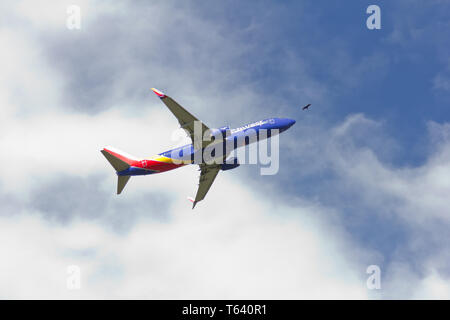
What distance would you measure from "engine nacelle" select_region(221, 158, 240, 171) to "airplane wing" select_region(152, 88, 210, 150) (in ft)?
33.5

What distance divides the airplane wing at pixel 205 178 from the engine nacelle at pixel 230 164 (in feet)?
4.49

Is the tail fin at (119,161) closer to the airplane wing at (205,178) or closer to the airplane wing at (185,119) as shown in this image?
the airplane wing at (185,119)

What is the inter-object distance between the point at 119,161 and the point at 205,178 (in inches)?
747

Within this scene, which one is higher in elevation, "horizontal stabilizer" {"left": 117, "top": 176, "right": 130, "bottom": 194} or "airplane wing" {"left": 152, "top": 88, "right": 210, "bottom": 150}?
"airplane wing" {"left": 152, "top": 88, "right": 210, "bottom": 150}

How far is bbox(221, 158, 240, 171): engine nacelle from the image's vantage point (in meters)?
114

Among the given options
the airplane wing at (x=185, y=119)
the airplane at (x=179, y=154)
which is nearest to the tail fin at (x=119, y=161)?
the airplane at (x=179, y=154)

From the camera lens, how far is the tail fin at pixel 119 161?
349ft

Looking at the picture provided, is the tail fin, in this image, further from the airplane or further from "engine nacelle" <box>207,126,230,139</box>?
"engine nacelle" <box>207,126,230,139</box>

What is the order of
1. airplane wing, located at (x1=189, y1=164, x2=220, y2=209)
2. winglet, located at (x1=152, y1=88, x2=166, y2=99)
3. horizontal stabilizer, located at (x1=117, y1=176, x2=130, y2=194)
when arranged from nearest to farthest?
winglet, located at (x1=152, y1=88, x2=166, y2=99) → horizontal stabilizer, located at (x1=117, y1=176, x2=130, y2=194) → airplane wing, located at (x1=189, y1=164, x2=220, y2=209)

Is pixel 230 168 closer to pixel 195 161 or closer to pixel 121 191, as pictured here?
pixel 195 161

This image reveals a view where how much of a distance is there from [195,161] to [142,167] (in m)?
9.92

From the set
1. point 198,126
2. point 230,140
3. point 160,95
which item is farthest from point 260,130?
point 160,95

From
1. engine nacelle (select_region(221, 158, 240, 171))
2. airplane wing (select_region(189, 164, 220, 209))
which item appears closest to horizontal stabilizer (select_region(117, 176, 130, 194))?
airplane wing (select_region(189, 164, 220, 209))

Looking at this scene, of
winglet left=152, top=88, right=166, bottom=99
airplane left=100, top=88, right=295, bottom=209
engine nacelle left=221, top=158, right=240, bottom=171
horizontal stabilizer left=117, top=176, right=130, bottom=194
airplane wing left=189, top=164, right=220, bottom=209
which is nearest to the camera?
winglet left=152, top=88, right=166, bottom=99
